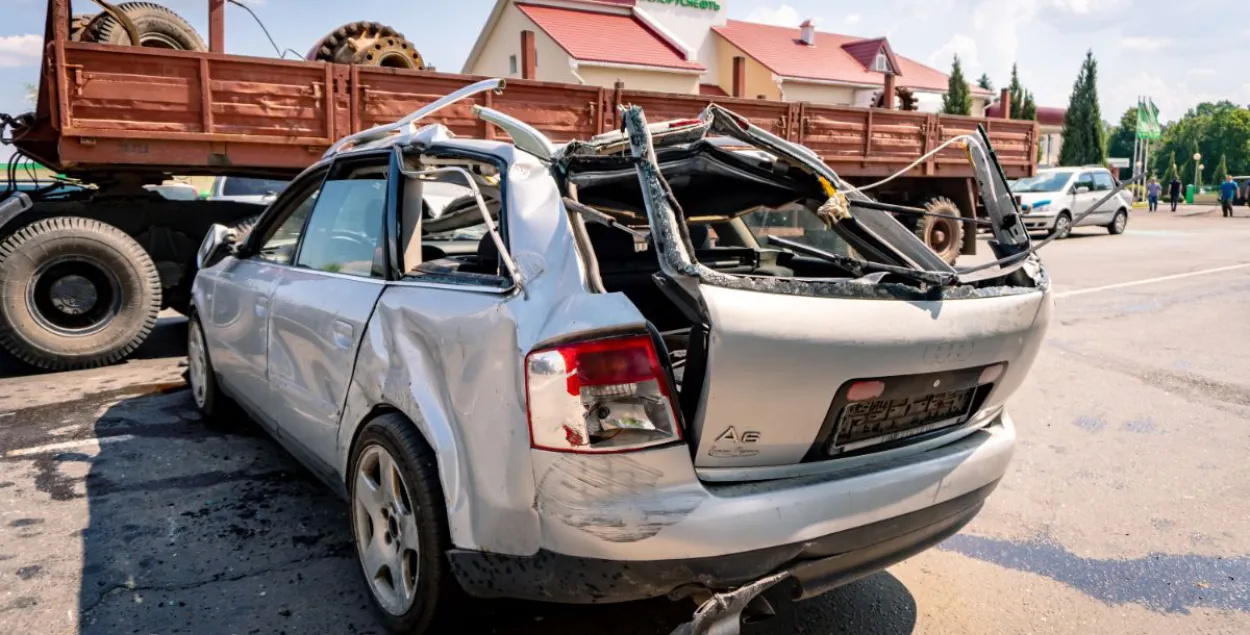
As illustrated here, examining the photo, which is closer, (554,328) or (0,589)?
(554,328)

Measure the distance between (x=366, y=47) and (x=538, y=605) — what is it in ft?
21.6

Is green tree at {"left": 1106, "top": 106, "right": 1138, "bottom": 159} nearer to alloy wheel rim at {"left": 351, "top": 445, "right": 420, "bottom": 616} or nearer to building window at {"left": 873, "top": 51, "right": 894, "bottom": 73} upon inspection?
building window at {"left": 873, "top": 51, "right": 894, "bottom": 73}

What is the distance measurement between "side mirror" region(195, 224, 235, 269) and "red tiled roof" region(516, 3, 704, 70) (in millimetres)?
22838

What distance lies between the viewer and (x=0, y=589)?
2977 millimetres

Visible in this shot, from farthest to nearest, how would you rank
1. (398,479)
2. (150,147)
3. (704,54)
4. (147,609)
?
(704,54)
(150,147)
(147,609)
(398,479)

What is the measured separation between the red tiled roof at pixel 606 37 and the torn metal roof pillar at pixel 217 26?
20153mm

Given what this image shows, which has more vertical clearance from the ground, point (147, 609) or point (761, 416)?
point (761, 416)

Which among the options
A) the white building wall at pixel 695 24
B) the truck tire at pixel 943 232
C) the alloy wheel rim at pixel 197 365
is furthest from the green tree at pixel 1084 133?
the alloy wheel rim at pixel 197 365

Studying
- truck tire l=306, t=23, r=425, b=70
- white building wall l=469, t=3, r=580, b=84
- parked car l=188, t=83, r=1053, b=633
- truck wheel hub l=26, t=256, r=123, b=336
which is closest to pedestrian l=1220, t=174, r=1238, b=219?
white building wall l=469, t=3, r=580, b=84

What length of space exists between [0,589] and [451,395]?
195cm

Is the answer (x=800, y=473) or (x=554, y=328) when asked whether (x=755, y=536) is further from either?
(x=554, y=328)

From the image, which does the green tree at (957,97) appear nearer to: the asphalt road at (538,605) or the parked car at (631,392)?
the asphalt road at (538,605)

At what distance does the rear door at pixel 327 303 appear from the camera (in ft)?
9.63

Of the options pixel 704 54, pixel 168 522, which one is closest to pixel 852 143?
pixel 168 522
